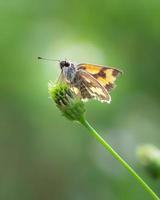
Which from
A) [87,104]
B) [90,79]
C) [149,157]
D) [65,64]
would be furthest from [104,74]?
[87,104]

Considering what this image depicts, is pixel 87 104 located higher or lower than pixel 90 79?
higher

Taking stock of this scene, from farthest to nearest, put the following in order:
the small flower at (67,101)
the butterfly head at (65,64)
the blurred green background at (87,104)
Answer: the blurred green background at (87,104) → the butterfly head at (65,64) → the small flower at (67,101)

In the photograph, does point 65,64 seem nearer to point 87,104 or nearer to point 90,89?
point 90,89

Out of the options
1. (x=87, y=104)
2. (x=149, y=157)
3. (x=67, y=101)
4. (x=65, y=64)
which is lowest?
(x=149, y=157)

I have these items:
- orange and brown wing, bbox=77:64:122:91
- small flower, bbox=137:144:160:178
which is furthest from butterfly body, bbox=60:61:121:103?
small flower, bbox=137:144:160:178

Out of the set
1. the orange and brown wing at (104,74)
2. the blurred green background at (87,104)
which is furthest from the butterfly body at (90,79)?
the blurred green background at (87,104)

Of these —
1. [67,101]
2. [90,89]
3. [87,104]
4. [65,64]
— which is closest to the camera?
[67,101]

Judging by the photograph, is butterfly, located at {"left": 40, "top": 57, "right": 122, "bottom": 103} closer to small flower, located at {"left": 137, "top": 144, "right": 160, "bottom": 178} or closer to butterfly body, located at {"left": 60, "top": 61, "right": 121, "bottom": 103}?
butterfly body, located at {"left": 60, "top": 61, "right": 121, "bottom": 103}

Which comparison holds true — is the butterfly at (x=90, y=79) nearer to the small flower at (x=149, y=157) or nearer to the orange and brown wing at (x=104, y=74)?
the orange and brown wing at (x=104, y=74)
